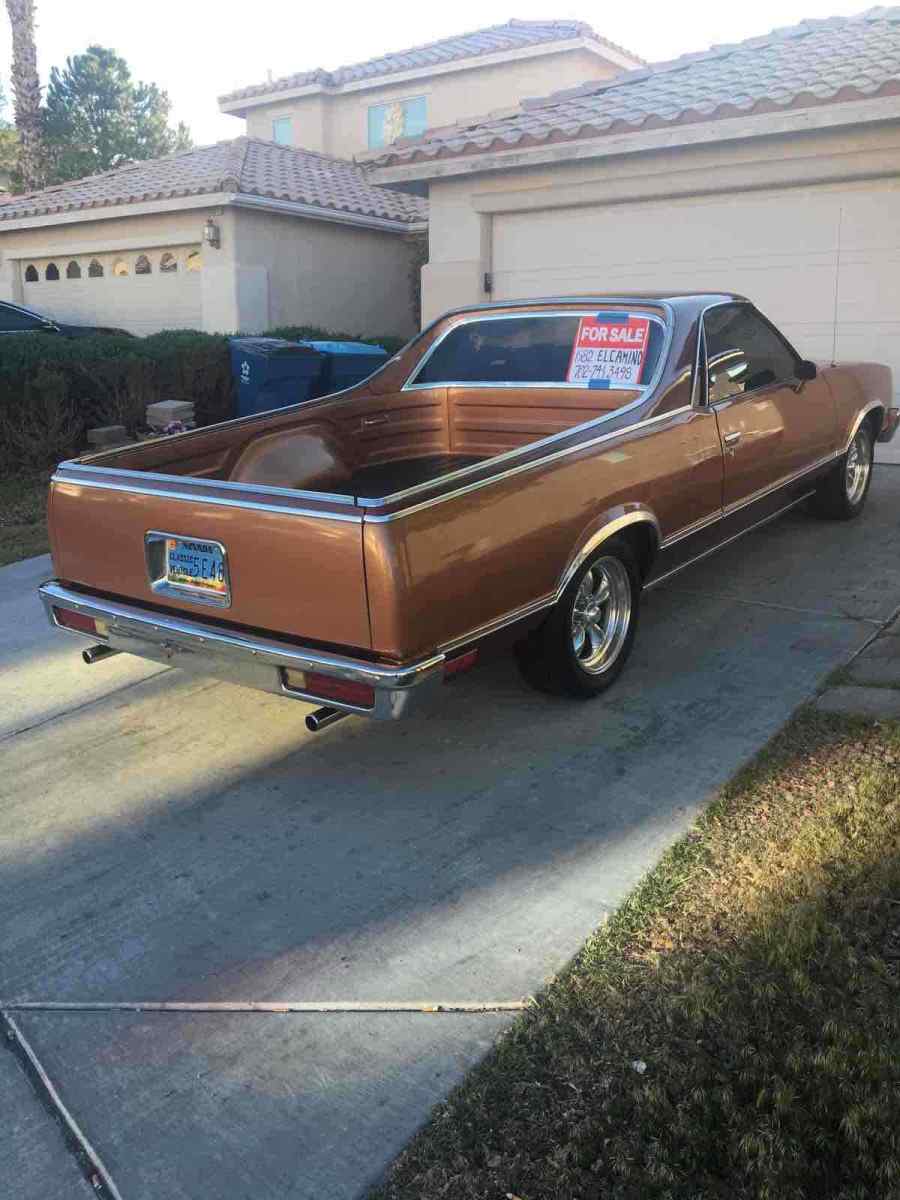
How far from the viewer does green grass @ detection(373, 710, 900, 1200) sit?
2.31 metres

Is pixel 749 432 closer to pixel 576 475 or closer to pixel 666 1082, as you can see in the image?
pixel 576 475

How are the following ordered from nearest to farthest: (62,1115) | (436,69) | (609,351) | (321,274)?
(62,1115) < (609,351) < (321,274) < (436,69)

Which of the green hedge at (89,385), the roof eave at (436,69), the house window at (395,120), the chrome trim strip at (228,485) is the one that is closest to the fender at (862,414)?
the chrome trim strip at (228,485)

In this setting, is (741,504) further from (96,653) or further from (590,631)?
(96,653)

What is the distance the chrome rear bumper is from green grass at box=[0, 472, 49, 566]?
3615 millimetres

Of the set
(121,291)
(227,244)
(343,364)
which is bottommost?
(343,364)

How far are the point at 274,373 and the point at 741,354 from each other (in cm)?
615

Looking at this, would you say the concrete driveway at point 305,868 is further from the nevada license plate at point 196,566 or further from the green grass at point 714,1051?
the nevada license plate at point 196,566

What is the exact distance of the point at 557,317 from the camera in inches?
224

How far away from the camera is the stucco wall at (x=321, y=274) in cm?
1648

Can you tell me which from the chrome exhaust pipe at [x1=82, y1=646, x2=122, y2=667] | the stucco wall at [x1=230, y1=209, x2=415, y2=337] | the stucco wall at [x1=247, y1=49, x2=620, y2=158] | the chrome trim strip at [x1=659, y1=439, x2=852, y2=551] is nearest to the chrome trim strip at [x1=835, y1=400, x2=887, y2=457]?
the chrome trim strip at [x1=659, y1=439, x2=852, y2=551]

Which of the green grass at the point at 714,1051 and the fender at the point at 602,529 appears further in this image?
the fender at the point at 602,529

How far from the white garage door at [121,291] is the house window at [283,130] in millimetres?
11492

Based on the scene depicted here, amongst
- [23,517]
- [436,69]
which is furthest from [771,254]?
[436,69]
